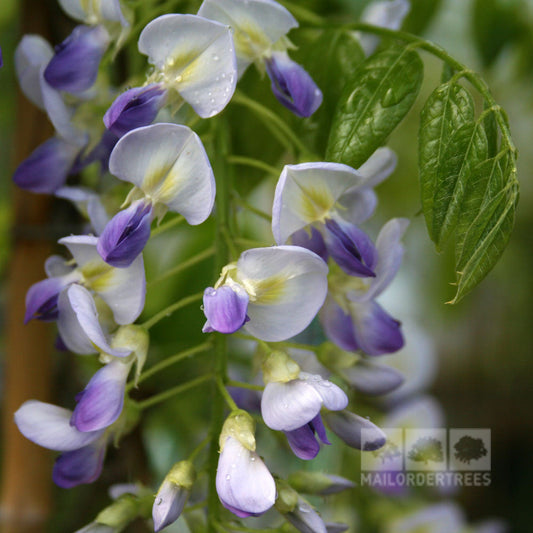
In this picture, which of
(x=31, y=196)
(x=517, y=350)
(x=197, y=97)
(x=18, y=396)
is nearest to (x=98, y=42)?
(x=197, y=97)

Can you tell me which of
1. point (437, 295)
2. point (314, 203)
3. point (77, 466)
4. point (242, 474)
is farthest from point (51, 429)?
point (437, 295)

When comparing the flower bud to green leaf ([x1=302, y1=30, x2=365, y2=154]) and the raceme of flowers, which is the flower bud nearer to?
the raceme of flowers

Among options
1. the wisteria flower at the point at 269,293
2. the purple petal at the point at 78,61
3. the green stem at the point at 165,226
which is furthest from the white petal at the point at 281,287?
the purple petal at the point at 78,61

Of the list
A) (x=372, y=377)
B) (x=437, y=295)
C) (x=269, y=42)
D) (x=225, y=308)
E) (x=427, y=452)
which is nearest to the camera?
(x=225, y=308)

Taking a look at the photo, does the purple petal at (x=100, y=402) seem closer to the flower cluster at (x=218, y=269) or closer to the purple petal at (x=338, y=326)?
the flower cluster at (x=218, y=269)

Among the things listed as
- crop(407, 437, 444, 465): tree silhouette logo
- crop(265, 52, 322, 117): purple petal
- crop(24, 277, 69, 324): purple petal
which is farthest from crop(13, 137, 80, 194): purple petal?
crop(407, 437, 444, 465): tree silhouette logo

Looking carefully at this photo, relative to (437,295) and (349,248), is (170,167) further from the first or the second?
(437,295)
